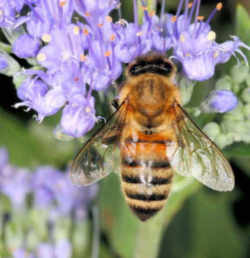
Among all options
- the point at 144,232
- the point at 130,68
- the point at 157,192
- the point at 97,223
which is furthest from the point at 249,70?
the point at 97,223

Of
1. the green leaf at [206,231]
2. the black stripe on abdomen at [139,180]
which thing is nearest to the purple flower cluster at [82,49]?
the black stripe on abdomen at [139,180]

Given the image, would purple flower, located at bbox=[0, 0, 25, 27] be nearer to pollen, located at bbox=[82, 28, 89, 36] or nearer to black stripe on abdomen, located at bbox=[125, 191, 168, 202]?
pollen, located at bbox=[82, 28, 89, 36]

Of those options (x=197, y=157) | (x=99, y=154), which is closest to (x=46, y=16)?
(x=99, y=154)

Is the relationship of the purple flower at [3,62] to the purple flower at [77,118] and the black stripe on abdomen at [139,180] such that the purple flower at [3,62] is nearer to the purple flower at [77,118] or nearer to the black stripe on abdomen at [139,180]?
the purple flower at [77,118]

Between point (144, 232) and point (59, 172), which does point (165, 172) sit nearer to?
point (144, 232)

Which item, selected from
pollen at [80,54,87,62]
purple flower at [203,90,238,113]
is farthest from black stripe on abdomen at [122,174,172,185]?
pollen at [80,54,87,62]

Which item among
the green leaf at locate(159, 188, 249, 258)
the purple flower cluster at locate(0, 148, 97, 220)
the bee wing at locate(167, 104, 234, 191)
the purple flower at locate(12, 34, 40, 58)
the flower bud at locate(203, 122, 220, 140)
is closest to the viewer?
the bee wing at locate(167, 104, 234, 191)

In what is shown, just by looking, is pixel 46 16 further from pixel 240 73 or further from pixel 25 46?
pixel 240 73
